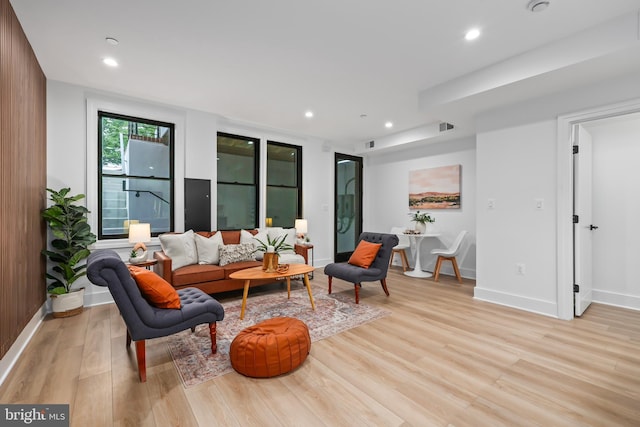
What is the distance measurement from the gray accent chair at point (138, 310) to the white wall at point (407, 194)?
460cm

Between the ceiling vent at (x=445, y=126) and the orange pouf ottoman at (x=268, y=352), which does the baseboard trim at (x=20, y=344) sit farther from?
the ceiling vent at (x=445, y=126)

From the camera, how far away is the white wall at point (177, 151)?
141 inches

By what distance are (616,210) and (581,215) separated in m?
1.00

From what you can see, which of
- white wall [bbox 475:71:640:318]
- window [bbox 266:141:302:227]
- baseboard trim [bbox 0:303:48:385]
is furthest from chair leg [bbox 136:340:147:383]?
white wall [bbox 475:71:640:318]

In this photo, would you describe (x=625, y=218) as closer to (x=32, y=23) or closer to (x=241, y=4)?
(x=241, y=4)

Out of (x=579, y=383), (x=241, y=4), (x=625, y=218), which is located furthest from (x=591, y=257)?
(x=241, y=4)

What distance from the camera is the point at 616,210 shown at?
3730 millimetres

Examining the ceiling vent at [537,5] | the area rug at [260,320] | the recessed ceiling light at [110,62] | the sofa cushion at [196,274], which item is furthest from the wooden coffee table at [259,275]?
the ceiling vent at [537,5]

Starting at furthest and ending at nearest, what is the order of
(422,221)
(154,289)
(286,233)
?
(422,221), (286,233), (154,289)

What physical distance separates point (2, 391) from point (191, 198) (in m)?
2.93

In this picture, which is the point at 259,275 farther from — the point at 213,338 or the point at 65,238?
the point at 65,238

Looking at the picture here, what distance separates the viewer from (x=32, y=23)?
2.44m

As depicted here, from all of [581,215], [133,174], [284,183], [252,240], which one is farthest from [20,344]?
[581,215]

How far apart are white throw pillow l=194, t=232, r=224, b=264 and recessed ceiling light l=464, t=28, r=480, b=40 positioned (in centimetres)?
379
